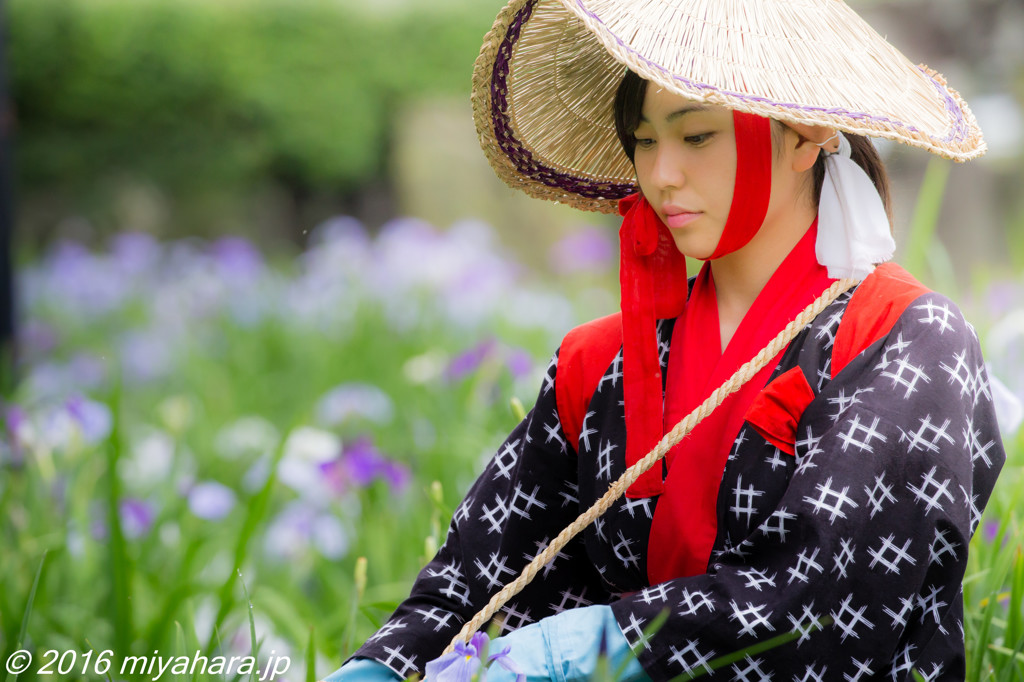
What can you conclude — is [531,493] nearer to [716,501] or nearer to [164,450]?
[716,501]

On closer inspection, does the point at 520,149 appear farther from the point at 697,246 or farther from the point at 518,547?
the point at 518,547

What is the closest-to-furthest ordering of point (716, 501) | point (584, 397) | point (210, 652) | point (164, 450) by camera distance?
point (716, 501)
point (584, 397)
point (210, 652)
point (164, 450)

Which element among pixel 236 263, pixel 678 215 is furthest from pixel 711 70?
pixel 236 263

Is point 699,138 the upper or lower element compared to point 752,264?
upper

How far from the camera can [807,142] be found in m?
1.06

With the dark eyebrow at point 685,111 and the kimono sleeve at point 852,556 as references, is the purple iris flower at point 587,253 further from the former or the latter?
the kimono sleeve at point 852,556

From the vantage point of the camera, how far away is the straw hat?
0.95 m

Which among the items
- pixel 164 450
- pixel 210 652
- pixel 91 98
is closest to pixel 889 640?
pixel 210 652

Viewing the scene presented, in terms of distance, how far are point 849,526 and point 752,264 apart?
329mm

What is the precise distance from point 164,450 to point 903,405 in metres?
2.19

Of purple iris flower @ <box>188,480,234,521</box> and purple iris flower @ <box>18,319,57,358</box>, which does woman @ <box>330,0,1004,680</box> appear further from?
purple iris flower @ <box>18,319,57,358</box>

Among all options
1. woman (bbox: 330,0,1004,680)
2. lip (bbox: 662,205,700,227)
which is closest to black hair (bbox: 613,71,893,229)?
woman (bbox: 330,0,1004,680)

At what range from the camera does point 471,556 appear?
3.98 ft

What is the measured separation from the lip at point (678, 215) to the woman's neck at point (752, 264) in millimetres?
84
